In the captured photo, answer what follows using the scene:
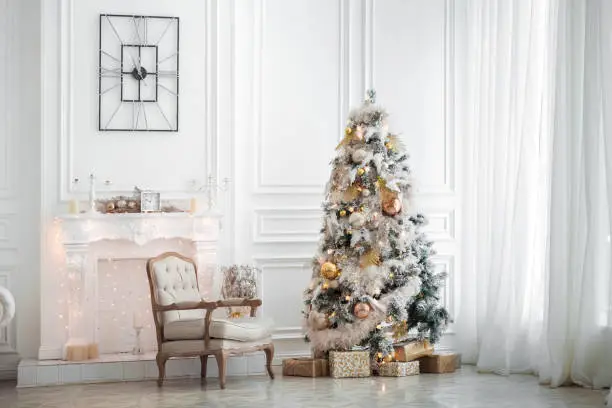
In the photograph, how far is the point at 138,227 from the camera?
844cm

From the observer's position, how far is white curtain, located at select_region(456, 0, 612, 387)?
738cm

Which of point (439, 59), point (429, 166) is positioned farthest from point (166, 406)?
point (439, 59)

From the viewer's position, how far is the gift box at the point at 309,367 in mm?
8211

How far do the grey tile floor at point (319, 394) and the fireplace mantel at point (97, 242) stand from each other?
0.58 metres

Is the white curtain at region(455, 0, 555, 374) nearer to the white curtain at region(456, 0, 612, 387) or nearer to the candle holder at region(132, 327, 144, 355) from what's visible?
the white curtain at region(456, 0, 612, 387)

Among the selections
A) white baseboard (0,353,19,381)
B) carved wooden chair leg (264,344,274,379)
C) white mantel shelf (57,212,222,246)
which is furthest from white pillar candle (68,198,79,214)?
carved wooden chair leg (264,344,274,379)

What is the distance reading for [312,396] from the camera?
727 cm

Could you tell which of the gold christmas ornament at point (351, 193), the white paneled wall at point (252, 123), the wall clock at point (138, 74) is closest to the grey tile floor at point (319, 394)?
the white paneled wall at point (252, 123)

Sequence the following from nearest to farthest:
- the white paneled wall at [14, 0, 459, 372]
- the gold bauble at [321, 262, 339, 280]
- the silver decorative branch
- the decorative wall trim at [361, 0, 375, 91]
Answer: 1. the gold bauble at [321, 262, 339, 280]
2. the white paneled wall at [14, 0, 459, 372]
3. the silver decorative branch
4. the decorative wall trim at [361, 0, 375, 91]

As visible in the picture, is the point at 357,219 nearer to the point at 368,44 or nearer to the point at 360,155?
the point at 360,155

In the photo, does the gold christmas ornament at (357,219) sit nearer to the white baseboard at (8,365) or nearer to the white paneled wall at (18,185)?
the white paneled wall at (18,185)

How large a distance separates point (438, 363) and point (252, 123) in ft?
9.19

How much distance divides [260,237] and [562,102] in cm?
305

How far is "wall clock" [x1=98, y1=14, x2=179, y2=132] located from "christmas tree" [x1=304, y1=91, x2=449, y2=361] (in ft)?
5.56
